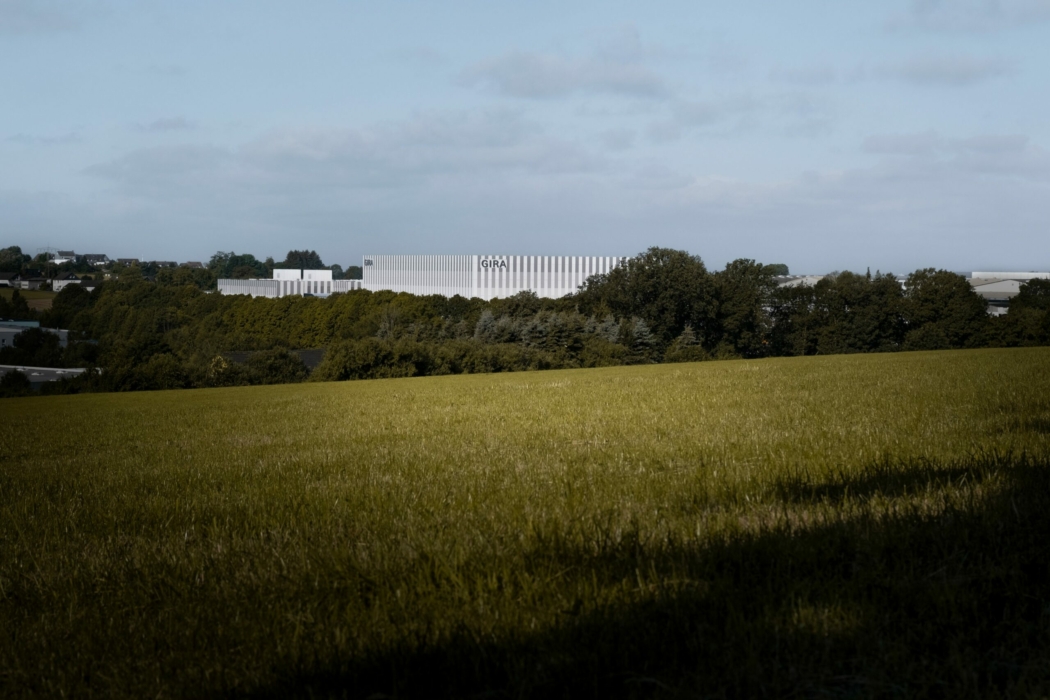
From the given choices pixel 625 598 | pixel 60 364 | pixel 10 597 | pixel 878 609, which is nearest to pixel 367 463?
pixel 10 597

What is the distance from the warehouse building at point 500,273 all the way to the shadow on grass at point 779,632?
119 m

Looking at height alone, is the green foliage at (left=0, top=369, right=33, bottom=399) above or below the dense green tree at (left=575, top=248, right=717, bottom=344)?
below

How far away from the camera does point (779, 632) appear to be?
3.12 m

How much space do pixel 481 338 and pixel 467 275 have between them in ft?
231

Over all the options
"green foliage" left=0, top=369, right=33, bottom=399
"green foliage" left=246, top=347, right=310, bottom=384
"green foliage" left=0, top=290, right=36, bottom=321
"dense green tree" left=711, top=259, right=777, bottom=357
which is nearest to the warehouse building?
"dense green tree" left=711, top=259, right=777, bottom=357

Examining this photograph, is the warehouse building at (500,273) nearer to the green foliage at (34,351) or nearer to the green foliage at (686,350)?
the green foliage at (686,350)

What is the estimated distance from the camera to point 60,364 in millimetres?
103562

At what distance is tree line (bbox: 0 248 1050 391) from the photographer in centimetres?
5906

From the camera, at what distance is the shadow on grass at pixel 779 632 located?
278 cm

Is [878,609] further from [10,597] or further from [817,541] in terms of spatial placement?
[10,597]

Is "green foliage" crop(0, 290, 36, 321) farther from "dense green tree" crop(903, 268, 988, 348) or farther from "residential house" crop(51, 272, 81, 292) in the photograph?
"dense green tree" crop(903, 268, 988, 348)

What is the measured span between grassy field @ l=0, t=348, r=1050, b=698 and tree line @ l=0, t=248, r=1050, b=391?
4765 centimetres

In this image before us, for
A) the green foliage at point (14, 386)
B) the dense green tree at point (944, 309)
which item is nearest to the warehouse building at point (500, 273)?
the dense green tree at point (944, 309)

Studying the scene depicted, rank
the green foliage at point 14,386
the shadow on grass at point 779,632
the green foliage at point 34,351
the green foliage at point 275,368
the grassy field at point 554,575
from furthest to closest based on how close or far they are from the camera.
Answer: the green foliage at point 34,351 → the green foliage at point 275,368 → the green foliage at point 14,386 → the grassy field at point 554,575 → the shadow on grass at point 779,632
